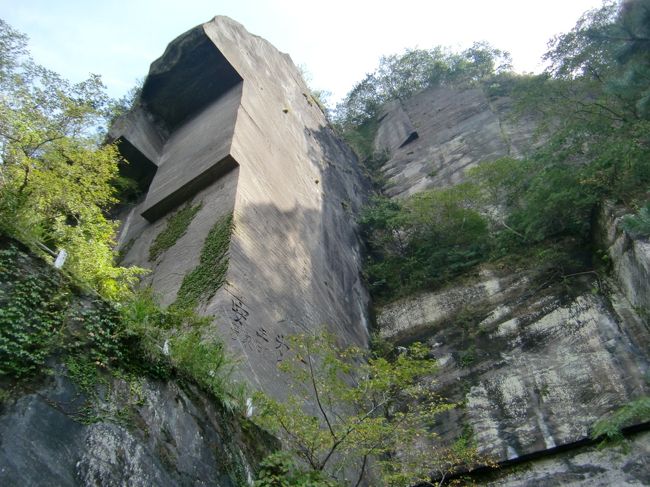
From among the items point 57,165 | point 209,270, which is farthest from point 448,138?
point 57,165

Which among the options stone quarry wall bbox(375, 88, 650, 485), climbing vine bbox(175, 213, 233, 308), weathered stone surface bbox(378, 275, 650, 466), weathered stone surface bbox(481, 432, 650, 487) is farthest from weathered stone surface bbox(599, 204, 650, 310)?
climbing vine bbox(175, 213, 233, 308)

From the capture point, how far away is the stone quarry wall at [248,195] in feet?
24.8

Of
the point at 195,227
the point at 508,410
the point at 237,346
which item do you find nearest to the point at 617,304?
the point at 508,410

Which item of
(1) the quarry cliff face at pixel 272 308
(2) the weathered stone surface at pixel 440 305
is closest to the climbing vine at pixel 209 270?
(1) the quarry cliff face at pixel 272 308

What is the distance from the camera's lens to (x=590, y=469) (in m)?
7.21

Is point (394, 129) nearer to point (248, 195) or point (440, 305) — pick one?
point (440, 305)

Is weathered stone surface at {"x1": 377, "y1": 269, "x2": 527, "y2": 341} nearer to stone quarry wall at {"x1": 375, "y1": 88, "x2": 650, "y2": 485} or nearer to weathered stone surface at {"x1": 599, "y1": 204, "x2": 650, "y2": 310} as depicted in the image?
stone quarry wall at {"x1": 375, "y1": 88, "x2": 650, "y2": 485}

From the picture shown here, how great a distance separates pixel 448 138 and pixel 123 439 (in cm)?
1713

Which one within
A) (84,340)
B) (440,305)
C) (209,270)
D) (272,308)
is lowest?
(440,305)

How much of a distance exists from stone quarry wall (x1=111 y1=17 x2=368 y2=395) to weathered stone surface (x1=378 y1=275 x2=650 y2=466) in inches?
80.0

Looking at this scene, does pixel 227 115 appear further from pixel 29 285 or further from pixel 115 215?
pixel 29 285

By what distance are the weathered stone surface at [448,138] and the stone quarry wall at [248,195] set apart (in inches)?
137

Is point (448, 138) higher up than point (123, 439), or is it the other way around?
point (123, 439)

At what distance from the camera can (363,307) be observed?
11.9m
